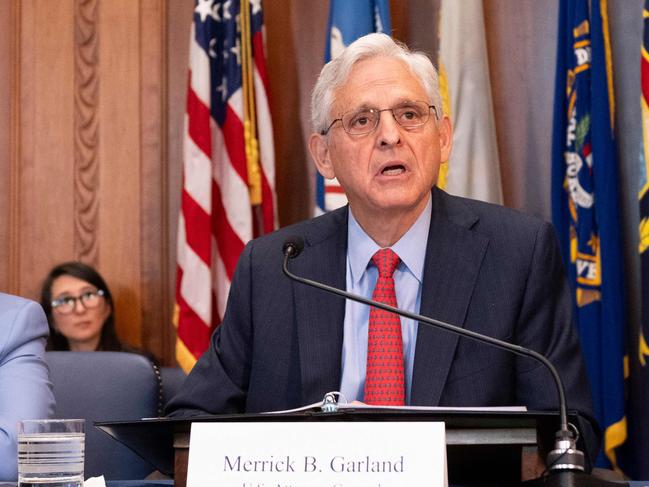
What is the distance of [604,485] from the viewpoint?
1.31m

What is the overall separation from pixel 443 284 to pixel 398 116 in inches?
16.4

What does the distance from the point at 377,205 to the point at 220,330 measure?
1.58 ft

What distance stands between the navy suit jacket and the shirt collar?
1.1 inches

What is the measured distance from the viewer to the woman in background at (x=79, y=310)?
4.28 meters

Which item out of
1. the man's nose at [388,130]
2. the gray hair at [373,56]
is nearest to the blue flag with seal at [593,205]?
the gray hair at [373,56]

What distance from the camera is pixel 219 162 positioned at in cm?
432

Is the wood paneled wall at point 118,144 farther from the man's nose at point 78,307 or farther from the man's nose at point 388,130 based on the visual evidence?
the man's nose at point 388,130

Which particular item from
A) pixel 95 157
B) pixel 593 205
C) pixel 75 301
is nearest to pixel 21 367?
pixel 75 301

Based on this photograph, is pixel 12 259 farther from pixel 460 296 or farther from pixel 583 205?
pixel 460 296

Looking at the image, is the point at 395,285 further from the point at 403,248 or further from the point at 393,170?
the point at 393,170

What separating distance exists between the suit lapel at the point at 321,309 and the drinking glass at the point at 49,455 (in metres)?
0.75

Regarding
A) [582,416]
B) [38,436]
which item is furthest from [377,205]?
[38,436]

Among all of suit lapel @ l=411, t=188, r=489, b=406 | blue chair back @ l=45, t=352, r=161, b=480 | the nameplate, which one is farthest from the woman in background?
the nameplate

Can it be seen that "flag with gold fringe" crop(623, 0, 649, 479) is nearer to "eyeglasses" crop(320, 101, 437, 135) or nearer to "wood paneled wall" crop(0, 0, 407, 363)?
"eyeglasses" crop(320, 101, 437, 135)
